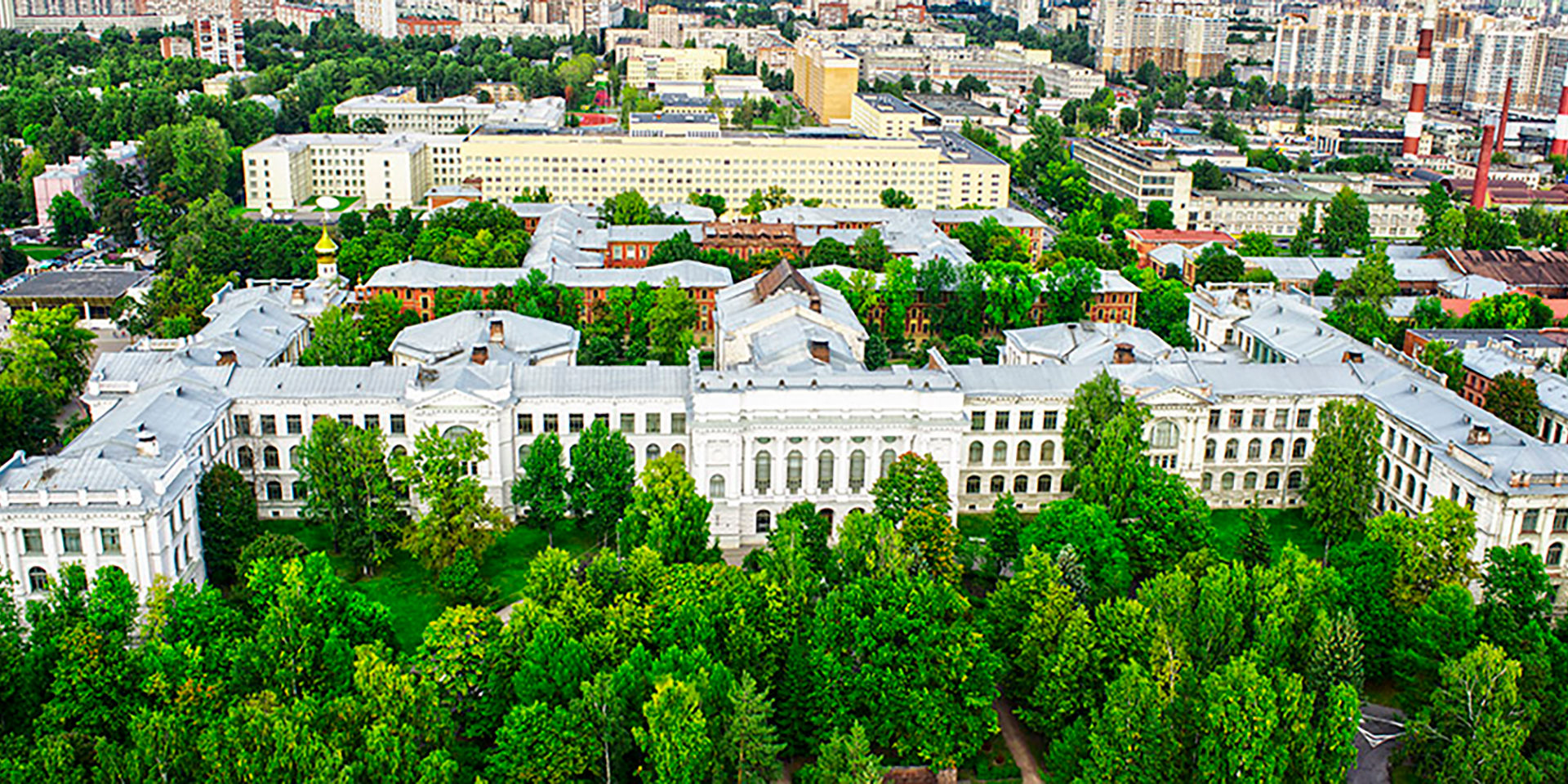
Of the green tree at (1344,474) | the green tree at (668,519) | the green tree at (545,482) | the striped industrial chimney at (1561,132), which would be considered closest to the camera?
the green tree at (668,519)

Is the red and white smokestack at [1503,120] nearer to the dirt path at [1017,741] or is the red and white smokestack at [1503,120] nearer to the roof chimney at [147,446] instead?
the dirt path at [1017,741]

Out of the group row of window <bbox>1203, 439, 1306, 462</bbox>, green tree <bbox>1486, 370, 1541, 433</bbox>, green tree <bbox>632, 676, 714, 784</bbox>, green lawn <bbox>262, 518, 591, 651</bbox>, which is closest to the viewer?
green tree <bbox>632, 676, 714, 784</bbox>

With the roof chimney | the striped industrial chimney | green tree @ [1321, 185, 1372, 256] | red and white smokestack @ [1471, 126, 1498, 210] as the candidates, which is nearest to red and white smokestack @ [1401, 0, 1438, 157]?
the striped industrial chimney

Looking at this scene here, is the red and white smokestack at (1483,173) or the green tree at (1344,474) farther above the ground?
the red and white smokestack at (1483,173)

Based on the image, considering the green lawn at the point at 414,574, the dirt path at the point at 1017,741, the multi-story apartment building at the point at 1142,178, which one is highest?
the multi-story apartment building at the point at 1142,178

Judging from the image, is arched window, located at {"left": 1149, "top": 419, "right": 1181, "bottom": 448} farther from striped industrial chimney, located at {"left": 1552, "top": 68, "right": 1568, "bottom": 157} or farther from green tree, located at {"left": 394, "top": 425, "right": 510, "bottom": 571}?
striped industrial chimney, located at {"left": 1552, "top": 68, "right": 1568, "bottom": 157}

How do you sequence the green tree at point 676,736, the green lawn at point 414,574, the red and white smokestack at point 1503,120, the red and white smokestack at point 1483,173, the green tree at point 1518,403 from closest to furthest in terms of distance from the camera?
1. the green tree at point 676,736
2. the green lawn at point 414,574
3. the green tree at point 1518,403
4. the red and white smokestack at point 1483,173
5. the red and white smokestack at point 1503,120

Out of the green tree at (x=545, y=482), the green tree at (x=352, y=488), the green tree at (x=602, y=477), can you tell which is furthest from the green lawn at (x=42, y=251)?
the green tree at (x=602, y=477)
